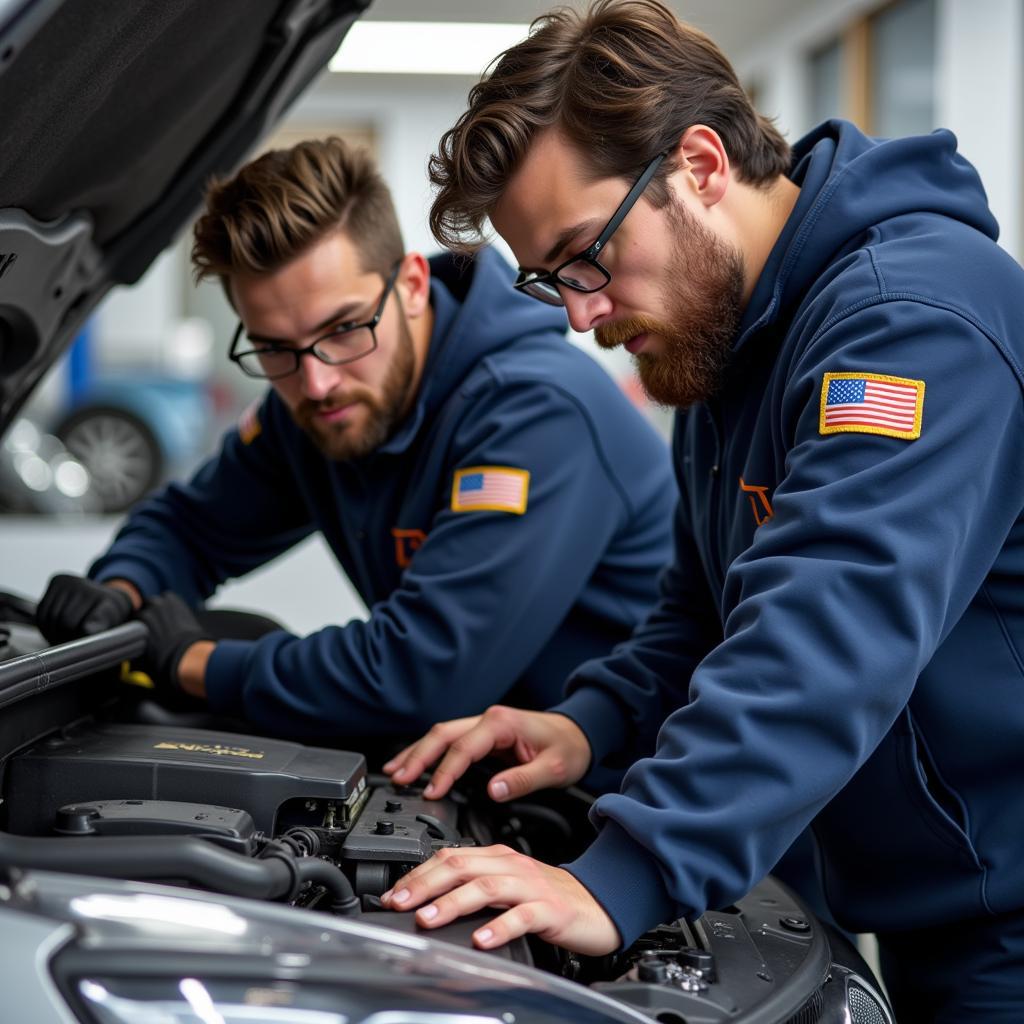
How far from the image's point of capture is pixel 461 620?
1.56 metres

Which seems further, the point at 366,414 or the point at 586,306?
the point at 366,414

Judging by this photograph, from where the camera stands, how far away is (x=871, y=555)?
36.9 inches

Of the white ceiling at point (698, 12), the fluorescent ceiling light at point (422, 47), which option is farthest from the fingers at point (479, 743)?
the fluorescent ceiling light at point (422, 47)

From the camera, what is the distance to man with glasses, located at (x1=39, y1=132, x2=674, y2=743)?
5.14 ft

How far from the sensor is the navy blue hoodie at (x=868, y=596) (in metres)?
0.92

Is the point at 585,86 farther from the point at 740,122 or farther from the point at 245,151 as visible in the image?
the point at 245,151

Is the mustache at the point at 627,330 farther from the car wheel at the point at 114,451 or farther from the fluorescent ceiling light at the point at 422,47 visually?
the fluorescent ceiling light at the point at 422,47

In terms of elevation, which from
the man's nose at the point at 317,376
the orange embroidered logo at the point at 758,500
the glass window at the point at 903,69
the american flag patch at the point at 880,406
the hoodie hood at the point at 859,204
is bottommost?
the orange embroidered logo at the point at 758,500

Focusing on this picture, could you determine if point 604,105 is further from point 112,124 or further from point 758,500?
point 112,124

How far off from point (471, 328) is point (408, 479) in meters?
0.23

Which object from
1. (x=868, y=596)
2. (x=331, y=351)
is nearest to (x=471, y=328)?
(x=331, y=351)

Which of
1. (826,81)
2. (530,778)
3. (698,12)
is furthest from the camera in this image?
(826,81)

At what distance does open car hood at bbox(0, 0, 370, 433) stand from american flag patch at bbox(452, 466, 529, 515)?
57cm

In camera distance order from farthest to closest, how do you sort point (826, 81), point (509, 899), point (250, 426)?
point (826, 81)
point (250, 426)
point (509, 899)
